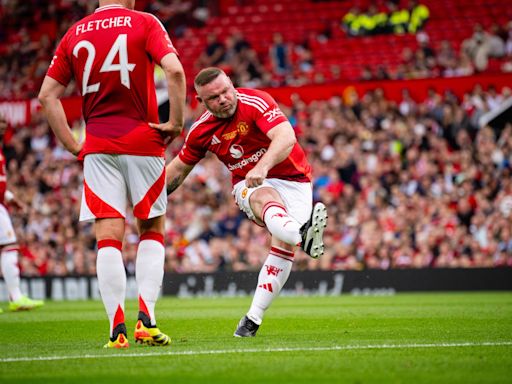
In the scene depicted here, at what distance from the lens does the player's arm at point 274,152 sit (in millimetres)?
7820

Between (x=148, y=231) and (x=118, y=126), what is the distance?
0.82 m

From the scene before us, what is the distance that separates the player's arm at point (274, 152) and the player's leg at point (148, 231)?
690mm

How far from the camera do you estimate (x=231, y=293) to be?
→ 64.0 feet

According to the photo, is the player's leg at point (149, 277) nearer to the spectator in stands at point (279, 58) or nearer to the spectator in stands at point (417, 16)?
the spectator in stands at point (279, 58)

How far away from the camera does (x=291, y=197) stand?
869 centimetres

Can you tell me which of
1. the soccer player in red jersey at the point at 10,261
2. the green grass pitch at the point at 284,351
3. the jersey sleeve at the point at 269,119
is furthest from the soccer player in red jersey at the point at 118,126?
the soccer player in red jersey at the point at 10,261

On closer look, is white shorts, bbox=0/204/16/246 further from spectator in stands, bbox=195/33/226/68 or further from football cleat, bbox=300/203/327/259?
spectator in stands, bbox=195/33/226/68

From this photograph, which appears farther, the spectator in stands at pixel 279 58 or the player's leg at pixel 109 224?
the spectator in stands at pixel 279 58

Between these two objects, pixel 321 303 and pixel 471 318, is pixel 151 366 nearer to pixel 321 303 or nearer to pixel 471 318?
pixel 471 318

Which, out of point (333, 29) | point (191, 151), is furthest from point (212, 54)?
point (191, 151)

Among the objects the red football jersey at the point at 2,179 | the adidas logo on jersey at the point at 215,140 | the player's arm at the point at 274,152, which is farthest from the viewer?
the red football jersey at the point at 2,179

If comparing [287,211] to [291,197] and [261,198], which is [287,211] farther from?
[261,198]

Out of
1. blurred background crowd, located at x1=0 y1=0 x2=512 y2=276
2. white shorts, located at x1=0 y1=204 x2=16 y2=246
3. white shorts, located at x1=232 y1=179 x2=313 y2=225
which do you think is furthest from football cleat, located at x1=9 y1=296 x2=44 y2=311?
blurred background crowd, located at x1=0 y1=0 x2=512 y2=276

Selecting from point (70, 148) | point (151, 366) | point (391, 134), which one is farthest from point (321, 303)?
point (151, 366)
